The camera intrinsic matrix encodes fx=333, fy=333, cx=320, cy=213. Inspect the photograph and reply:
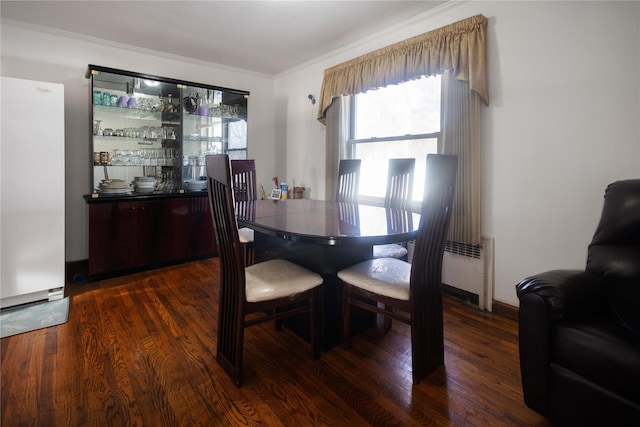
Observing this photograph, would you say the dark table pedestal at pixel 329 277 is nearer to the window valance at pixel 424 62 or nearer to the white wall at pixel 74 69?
the window valance at pixel 424 62

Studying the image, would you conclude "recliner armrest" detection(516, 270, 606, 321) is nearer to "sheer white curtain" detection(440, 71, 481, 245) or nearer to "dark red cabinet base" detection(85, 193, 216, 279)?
"sheer white curtain" detection(440, 71, 481, 245)

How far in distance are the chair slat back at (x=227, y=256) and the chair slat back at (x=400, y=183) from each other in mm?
1665

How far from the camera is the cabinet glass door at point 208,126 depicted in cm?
398

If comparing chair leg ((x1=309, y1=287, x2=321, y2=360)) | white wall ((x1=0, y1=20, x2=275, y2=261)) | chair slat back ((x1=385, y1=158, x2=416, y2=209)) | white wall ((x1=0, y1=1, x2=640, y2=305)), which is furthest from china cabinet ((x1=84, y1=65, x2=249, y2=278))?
chair leg ((x1=309, y1=287, x2=321, y2=360))

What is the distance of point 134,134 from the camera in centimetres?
367

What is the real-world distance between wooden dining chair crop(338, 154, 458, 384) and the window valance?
4.38 ft

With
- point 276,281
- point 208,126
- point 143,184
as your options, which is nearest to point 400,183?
point 276,281

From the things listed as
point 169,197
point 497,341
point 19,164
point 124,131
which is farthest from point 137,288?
point 497,341

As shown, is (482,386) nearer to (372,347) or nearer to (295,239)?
(372,347)

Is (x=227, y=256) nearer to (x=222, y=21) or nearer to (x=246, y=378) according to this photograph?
(x=246, y=378)

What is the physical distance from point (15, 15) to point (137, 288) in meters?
2.70

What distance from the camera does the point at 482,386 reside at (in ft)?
5.54

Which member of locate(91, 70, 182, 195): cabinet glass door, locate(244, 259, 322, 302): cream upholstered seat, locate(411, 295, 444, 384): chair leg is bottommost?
locate(411, 295, 444, 384): chair leg

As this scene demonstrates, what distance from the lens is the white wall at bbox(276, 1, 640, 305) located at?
197 cm
